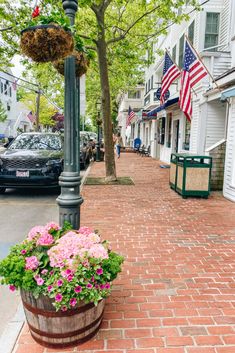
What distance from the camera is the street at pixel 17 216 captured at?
3.29 meters

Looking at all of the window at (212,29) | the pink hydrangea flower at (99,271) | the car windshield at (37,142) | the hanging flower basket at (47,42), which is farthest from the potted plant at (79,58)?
the window at (212,29)

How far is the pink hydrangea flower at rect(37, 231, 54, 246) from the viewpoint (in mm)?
2581

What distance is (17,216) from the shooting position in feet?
20.7

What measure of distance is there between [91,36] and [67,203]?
24.3 ft

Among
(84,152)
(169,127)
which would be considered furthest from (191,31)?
(84,152)

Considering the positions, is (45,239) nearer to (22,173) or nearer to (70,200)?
(70,200)

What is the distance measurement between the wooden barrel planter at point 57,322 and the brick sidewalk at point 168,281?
0.27ft

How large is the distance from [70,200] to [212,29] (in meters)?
10.1

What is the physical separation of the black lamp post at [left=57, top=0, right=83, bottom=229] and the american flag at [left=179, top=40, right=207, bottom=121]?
531cm

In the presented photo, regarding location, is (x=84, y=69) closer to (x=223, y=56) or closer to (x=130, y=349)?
(x=130, y=349)

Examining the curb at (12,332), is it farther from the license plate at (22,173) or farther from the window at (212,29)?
the window at (212,29)

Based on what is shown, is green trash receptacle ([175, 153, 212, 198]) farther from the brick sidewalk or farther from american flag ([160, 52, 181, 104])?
american flag ([160, 52, 181, 104])

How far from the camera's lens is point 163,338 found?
2.59 metres

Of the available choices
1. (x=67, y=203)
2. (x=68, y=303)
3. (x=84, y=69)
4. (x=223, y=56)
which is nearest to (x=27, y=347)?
(x=68, y=303)
